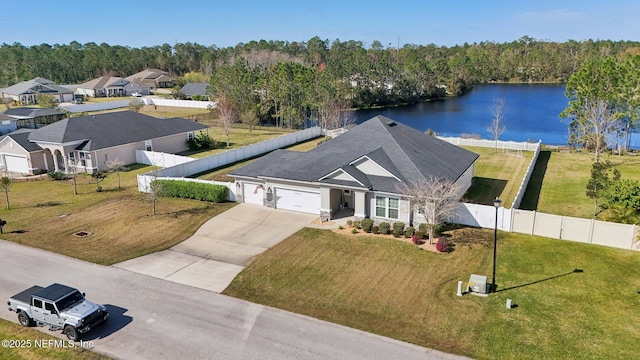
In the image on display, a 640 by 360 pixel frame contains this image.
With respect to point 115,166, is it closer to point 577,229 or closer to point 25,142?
point 25,142

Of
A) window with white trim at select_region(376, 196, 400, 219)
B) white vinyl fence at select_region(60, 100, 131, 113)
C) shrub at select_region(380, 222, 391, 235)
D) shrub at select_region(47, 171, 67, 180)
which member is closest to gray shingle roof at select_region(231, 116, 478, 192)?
window with white trim at select_region(376, 196, 400, 219)

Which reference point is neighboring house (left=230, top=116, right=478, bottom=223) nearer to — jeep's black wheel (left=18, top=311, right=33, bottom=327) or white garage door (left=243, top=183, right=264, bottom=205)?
white garage door (left=243, top=183, right=264, bottom=205)

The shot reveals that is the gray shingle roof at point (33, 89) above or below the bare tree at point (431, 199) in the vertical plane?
above

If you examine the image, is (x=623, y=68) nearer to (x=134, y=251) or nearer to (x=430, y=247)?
(x=430, y=247)

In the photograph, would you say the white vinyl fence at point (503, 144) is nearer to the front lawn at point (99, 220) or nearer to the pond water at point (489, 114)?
the pond water at point (489, 114)

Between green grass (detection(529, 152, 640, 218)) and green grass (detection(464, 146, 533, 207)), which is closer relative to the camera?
green grass (detection(529, 152, 640, 218))

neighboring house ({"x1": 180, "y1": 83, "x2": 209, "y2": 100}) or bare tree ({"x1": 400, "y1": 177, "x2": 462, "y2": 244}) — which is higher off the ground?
neighboring house ({"x1": 180, "y1": 83, "x2": 209, "y2": 100})

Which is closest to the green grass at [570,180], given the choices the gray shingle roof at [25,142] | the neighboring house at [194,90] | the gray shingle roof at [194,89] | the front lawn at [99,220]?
the front lawn at [99,220]
